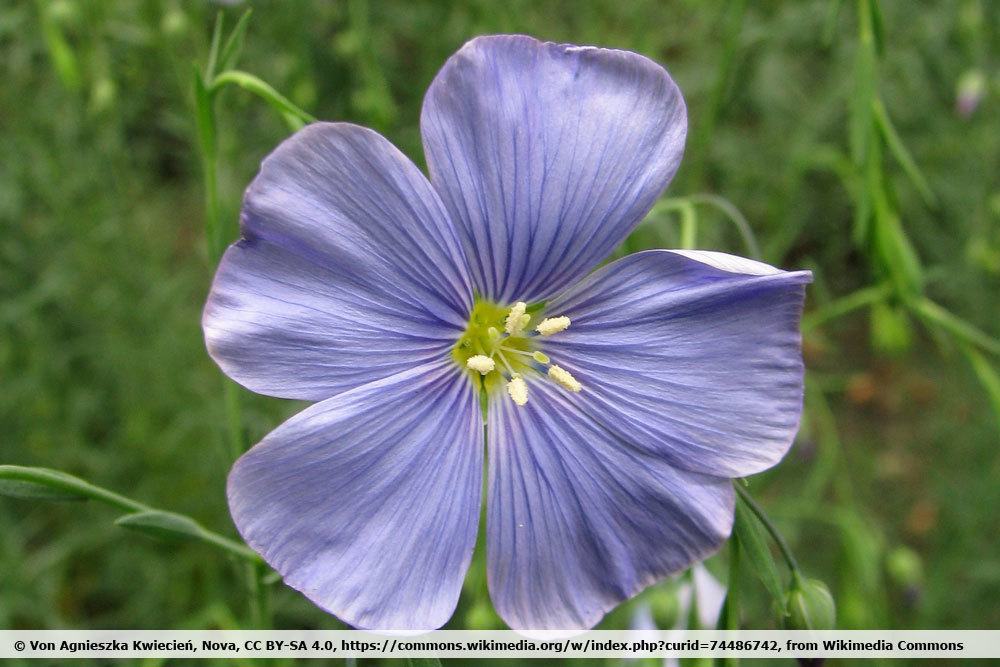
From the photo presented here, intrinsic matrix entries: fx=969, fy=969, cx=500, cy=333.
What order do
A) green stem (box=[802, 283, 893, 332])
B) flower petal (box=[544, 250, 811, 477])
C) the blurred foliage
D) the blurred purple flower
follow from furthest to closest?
the blurred purple flower, the blurred foliage, green stem (box=[802, 283, 893, 332]), flower petal (box=[544, 250, 811, 477])

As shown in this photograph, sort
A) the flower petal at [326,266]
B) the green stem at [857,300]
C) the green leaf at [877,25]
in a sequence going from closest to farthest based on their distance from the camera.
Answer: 1. the flower petal at [326,266]
2. the green leaf at [877,25]
3. the green stem at [857,300]

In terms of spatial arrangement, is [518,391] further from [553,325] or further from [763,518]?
[763,518]

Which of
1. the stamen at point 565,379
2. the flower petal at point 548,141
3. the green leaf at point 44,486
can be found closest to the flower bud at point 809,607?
the stamen at point 565,379

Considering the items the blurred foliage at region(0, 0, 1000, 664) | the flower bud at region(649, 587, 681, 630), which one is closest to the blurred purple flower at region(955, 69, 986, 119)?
the blurred foliage at region(0, 0, 1000, 664)

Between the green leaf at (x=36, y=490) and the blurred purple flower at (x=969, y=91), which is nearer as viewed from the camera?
the green leaf at (x=36, y=490)

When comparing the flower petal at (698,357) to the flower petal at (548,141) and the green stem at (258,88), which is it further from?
the green stem at (258,88)

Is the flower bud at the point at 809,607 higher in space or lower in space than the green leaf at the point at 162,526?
lower

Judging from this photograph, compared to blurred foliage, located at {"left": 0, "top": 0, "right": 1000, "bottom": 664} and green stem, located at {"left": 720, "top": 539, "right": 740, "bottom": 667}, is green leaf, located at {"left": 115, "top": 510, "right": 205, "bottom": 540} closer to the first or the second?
blurred foliage, located at {"left": 0, "top": 0, "right": 1000, "bottom": 664}

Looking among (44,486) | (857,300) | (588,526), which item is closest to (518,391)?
(588,526)
